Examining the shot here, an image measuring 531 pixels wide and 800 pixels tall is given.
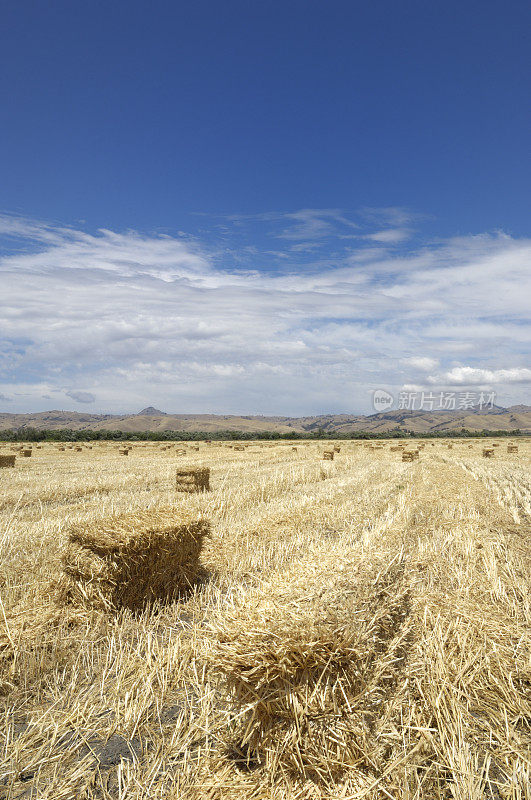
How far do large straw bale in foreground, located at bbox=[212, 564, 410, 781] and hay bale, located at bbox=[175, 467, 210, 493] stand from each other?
11.8 meters

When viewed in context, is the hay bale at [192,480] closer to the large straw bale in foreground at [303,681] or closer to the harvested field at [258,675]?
the harvested field at [258,675]

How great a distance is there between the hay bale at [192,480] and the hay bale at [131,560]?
8.05 m

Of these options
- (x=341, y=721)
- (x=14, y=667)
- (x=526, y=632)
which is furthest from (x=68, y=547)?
(x=526, y=632)

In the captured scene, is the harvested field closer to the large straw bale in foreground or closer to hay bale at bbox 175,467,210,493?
the large straw bale in foreground

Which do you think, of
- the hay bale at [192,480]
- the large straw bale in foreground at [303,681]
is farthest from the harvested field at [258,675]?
the hay bale at [192,480]

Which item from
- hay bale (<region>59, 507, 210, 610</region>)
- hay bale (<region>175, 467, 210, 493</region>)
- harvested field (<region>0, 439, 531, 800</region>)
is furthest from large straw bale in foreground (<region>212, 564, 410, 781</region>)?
hay bale (<region>175, 467, 210, 493</region>)

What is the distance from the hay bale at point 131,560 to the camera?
5.65 metres

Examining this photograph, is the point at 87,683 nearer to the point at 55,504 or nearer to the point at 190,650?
the point at 190,650

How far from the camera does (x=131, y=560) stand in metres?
5.96

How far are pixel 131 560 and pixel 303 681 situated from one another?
3.49 m

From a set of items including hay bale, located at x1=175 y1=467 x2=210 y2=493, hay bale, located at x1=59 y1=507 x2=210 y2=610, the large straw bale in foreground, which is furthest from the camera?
hay bale, located at x1=175 y1=467 x2=210 y2=493

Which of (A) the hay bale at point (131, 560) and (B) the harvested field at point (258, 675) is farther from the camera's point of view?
(A) the hay bale at point (131, 560)

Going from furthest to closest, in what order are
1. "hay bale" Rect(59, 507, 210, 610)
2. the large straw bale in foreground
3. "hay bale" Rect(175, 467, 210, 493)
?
"hay bale" Rect(175, 467, 210, 493) < "hay bale" Rect(59, 507, 210, 610) < the large straw bale in foreground

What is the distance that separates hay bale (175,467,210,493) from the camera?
14914mm
